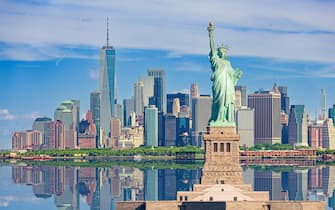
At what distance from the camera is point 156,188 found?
494 ft

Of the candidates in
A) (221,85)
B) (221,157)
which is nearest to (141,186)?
(221,85)

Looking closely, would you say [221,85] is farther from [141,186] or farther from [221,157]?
[141,186]

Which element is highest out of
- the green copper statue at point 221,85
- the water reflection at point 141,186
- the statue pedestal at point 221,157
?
the green copper statue at point 221,85

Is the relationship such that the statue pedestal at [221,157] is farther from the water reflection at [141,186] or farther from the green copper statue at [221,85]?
the water reflection at [141,186]

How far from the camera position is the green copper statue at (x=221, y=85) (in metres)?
87.9

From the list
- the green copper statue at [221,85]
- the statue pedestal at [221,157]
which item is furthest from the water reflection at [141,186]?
the statue pedestal at [221,157]

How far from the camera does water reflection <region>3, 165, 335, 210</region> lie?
130 metres

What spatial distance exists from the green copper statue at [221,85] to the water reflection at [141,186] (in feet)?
91.9

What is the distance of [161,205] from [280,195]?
57.9m

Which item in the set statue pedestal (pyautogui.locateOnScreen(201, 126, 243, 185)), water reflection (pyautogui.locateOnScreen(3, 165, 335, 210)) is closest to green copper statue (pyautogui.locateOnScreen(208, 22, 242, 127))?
statue pedestal (pyautogui.locateOnScreen(201, 126, 243, 185))

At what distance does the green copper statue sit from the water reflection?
91.9 feet

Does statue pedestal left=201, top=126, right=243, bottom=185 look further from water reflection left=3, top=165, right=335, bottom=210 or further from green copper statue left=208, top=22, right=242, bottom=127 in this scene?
water reflection left=3, top=165, right=335, bottom=210

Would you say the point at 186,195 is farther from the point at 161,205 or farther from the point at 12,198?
the point at 12,198

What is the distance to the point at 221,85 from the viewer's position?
289ft
